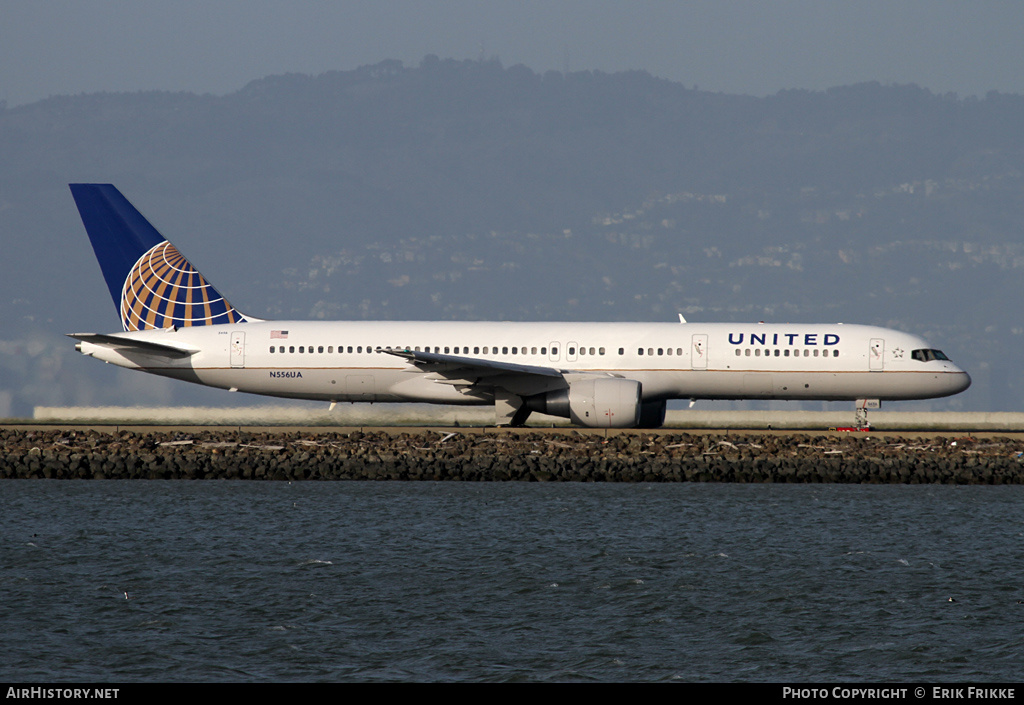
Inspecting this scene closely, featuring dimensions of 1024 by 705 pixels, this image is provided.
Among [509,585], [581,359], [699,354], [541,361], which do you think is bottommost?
[509,585]

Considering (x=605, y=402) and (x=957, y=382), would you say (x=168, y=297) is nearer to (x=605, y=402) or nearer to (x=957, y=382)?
(x=605, y=402)

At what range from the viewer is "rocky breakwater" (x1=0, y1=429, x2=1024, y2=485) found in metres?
33.4

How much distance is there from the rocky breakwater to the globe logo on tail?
9158 mm

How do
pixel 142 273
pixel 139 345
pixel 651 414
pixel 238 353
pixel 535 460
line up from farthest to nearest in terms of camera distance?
pixel 142 273, pixel 238 353, pixel 651 414, pixel 139 345, pixel 535 460

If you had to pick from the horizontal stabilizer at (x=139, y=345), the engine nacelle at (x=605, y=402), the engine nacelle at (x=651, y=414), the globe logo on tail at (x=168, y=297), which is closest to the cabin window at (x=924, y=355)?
the engine nacelle at (x=651, y=414)

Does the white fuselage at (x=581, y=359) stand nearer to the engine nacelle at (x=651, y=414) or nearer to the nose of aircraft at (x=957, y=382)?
the nose of aircraft at (x=957, y=382)

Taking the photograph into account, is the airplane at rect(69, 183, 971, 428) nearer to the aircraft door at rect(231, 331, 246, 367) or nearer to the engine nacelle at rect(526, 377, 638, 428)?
the aircraft door at rect(231, 331, 246, 367)

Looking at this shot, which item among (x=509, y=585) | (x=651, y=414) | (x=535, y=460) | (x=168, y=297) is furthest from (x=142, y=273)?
(x=509, y=585)

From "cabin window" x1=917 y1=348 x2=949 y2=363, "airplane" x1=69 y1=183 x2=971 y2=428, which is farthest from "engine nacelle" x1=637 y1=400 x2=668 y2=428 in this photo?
"cabin window" x1=917 y1=348 x2=949 y2=363

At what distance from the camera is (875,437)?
3744 centimetres

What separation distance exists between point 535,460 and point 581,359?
773 cm

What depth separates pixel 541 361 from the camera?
40875 millimetres
